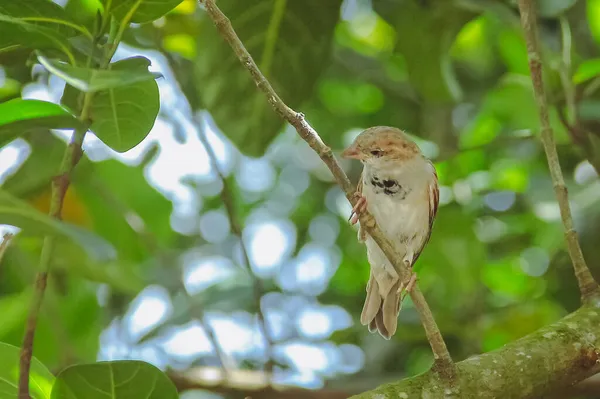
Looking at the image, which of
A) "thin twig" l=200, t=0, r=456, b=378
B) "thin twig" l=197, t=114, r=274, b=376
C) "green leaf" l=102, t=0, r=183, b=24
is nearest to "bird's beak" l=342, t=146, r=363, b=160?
"thin twig" l=197, t=114, r=274, b=376

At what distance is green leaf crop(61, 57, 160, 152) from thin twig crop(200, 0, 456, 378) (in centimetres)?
17

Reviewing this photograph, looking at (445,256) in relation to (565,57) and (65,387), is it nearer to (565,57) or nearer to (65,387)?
(565,57)

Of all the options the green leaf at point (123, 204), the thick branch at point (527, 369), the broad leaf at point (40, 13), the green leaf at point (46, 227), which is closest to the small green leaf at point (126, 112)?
the broad leaf at point (40, 13)

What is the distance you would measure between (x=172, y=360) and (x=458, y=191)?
987 millimetres

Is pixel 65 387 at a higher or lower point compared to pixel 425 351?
higher

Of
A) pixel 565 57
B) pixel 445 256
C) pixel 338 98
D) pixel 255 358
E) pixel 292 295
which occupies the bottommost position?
pixel 255 358

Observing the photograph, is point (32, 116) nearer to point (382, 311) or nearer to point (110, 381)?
point (110, 381)

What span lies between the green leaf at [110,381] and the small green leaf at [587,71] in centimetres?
121

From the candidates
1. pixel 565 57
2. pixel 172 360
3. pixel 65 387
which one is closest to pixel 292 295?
pixel 172 360

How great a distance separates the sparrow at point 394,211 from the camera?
Answer: 1613mm

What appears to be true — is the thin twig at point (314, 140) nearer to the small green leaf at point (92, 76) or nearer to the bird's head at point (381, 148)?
the small green leaf at point (92, 76)

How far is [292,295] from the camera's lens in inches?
93.9

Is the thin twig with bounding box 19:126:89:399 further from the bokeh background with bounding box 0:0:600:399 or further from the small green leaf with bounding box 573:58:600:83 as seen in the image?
the small green leaf with bounding box 573:58:600:83

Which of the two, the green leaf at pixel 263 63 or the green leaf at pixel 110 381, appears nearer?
the green leaf at pixel 110 381
